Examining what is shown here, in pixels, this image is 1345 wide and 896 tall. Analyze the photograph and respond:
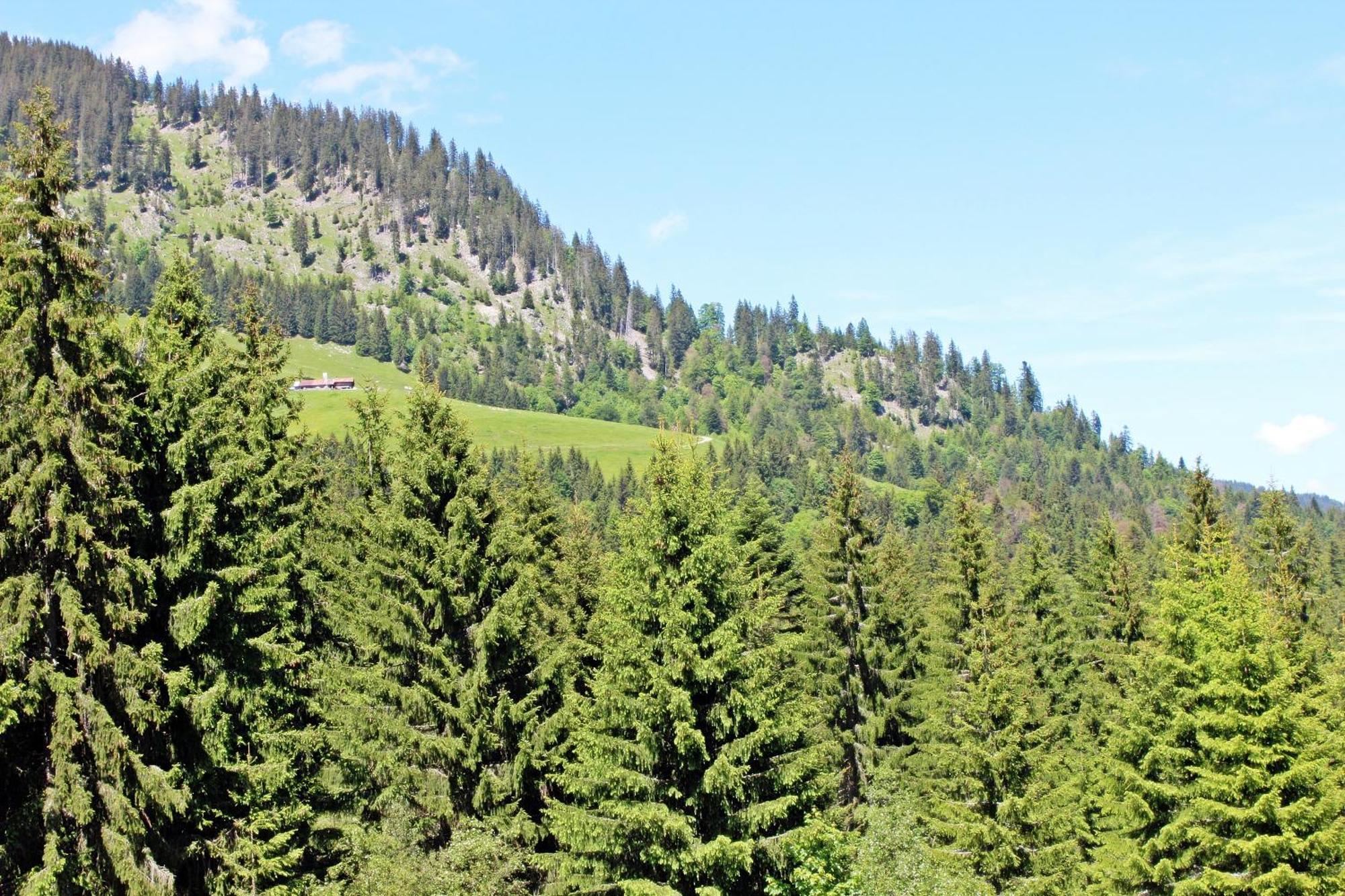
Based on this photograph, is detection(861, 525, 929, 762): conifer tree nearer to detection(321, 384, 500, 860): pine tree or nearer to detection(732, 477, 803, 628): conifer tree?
detection(732, 477, 803, 628): conifer tree

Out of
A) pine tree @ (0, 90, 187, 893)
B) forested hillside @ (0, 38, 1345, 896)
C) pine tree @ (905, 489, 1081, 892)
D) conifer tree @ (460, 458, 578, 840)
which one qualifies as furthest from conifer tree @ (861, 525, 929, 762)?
pine tree @ (0, 90, 187, 893)

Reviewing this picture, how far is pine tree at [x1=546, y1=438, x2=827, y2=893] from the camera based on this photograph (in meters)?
21.9

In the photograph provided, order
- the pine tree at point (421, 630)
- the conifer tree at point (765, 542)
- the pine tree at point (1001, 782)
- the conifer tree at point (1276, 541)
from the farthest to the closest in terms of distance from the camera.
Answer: the conifer tree at point (1276, 541) → the conifer tree at point (765, 542) → the pine tree at point (1001, 782) → the pine tree at point (421, 630)

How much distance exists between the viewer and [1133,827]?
29.3 meters

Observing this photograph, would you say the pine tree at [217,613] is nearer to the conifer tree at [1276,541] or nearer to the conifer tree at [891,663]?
the conifer tree at [891,663]

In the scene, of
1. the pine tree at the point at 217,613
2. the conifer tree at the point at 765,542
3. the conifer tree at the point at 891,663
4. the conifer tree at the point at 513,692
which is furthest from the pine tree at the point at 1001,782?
the pine tree at the point at 217,613

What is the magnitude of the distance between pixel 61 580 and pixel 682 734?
493 inches

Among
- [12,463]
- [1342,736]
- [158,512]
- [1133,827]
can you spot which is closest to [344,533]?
[158,512]

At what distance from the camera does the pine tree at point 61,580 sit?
50.4 feet

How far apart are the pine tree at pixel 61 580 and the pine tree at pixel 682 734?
31.6ft

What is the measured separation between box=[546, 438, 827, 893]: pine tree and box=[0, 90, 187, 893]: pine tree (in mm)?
9643

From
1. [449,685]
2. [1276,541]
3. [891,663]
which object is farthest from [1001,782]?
Result: [1276,541]

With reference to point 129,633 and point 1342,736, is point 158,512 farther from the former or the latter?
point 1342,736

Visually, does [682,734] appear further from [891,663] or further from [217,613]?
[891,663]
